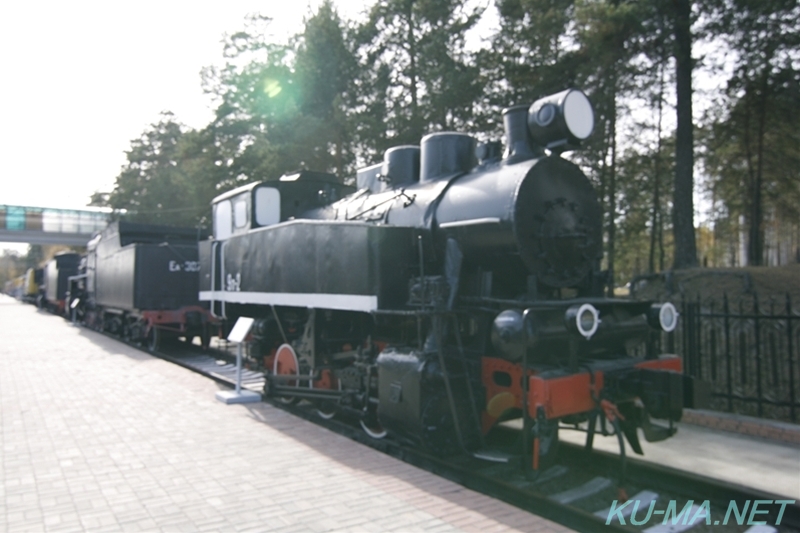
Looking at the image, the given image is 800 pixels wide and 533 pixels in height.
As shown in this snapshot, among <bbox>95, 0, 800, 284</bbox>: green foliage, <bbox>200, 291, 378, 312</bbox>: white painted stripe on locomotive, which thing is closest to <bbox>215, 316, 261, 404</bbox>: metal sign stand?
<bbox>200, 291, 378, 312</bbox>: white painted stripe on locomotive

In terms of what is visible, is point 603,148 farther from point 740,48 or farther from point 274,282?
point 274,282

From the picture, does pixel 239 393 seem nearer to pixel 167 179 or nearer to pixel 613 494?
pixel 613 494

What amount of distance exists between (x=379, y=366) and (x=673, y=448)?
3.08m

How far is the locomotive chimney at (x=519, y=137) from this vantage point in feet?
19.0

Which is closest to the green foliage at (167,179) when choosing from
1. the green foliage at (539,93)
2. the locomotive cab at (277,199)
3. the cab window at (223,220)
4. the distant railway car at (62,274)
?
the green foliage at (539,93)

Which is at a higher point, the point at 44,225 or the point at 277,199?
the point at 44,225

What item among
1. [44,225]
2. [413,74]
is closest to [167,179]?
[44,225]

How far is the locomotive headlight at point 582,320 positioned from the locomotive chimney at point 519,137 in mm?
1699

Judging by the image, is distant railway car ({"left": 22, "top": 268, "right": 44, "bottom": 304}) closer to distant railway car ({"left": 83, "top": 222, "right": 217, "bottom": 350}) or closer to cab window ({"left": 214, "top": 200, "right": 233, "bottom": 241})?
distant railway car ({"left": 83, "top": 222, "right": 217, "bottom": 350})

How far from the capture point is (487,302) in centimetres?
549

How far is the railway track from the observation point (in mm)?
4301

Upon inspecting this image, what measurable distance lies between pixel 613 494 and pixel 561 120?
10.6 ft

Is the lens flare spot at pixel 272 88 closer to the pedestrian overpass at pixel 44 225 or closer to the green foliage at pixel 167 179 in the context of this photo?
the green foliage at pixel 167 179

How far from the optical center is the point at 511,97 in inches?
667
